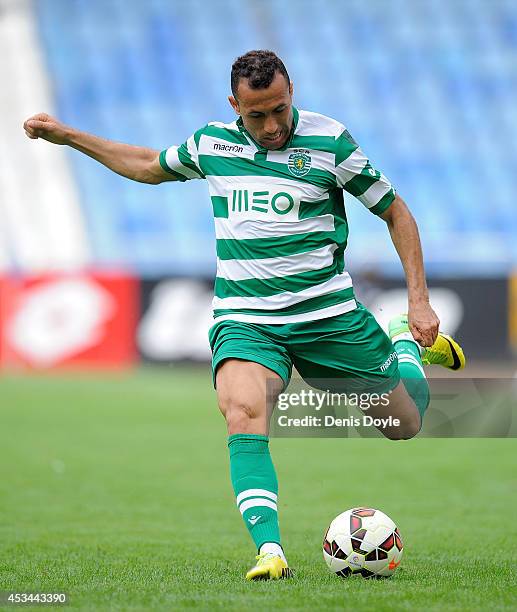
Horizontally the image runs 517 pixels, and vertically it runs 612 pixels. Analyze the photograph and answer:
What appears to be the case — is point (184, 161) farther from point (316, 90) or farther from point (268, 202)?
point (316, 90)

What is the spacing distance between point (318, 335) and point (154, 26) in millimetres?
25164

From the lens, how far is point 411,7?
99.8ft

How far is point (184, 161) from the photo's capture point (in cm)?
546

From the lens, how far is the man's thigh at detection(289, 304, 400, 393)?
5297 millimetres

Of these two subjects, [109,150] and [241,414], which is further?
[109,150]

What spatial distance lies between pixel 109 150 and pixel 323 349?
1459 mm

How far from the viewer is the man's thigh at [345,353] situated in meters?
5.30

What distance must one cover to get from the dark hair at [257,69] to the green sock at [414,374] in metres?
1.86

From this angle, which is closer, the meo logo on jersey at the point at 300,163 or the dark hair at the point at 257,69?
the dark hair at the point at 257,69

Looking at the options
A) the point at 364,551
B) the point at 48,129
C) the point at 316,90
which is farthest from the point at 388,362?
the point at 316,90

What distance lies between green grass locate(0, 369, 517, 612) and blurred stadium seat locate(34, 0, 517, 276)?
14.3m

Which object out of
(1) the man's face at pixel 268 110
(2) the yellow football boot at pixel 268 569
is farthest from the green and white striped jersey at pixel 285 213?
(2) the yellow football boot at pixel 268 569

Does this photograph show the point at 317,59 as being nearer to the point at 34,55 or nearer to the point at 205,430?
the point at 34,55

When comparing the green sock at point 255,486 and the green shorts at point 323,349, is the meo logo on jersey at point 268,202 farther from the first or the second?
the green sock at point 255,486
